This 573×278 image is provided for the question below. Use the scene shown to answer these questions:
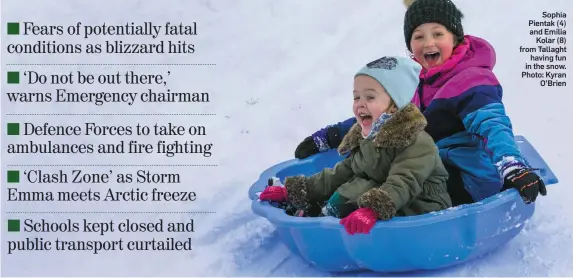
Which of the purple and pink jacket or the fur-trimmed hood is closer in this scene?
the fur-trimmed hood

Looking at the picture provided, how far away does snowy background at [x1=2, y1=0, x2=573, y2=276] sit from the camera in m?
2.77

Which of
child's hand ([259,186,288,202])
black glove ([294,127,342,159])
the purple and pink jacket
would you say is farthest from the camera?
black glove ([294,127,342,159])

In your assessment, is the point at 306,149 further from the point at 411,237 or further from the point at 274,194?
the point at 411,237

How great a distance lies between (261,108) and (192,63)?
28cm

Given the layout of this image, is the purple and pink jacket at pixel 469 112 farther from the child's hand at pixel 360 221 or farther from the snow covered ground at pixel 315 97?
the child's hand at pixel 360 221

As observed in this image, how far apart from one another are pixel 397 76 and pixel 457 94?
0.27m

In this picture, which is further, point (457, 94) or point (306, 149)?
point (306, 149)

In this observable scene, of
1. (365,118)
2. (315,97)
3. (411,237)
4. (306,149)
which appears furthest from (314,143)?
(411,237)

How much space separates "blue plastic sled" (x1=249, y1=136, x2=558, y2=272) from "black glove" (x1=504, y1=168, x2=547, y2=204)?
0.05m

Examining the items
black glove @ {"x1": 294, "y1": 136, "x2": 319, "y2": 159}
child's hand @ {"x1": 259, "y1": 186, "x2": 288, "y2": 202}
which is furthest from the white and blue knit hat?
black glove @ {"x1": 294, "y1": 136, "x2": 319, "y2": 159}

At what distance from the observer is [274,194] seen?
106 inches

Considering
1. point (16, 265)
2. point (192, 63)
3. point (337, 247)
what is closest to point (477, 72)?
point (337, 247)

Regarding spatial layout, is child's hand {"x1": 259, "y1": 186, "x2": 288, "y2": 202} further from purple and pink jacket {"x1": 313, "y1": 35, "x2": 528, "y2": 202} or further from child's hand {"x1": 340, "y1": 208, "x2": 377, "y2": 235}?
purple and pink jacket {"x1": 313, "y1": 35, "x2": 528, "y2": 202}

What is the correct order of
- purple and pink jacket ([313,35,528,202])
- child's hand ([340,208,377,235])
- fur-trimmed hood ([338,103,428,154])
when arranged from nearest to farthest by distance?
→ child's hand ([340,208,377,235]) → fur-trimmed hood ([338,103,428,154]) → purple and pink jacket ([313,35,528,202])
